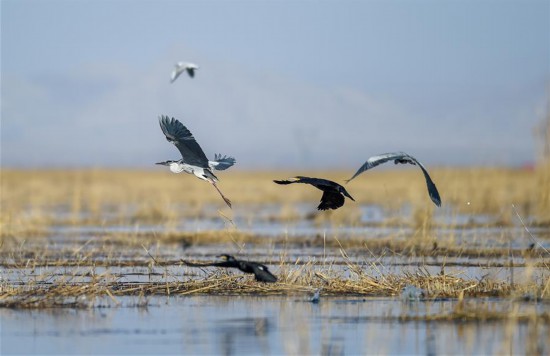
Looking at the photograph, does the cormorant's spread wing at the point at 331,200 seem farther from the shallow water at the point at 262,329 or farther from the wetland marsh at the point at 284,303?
the shallow water at the point at 262,329

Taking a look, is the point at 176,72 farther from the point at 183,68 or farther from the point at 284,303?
the point at 284,303

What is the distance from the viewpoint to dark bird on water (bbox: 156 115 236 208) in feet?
41.0

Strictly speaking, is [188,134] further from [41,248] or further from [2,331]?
[41,248]

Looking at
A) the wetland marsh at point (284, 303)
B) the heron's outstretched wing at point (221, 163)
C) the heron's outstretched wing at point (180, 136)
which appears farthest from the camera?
the heron's outstretched wing at point (221, 163)

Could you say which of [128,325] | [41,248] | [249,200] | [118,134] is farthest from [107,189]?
[118,134]

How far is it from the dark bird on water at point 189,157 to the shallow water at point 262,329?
2.47m

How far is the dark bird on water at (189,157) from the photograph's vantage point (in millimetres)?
12484

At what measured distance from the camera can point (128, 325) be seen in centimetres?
931

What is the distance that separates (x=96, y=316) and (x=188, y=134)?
10.8ft

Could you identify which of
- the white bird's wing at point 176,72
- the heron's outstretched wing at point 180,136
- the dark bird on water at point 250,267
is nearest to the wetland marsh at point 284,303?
the dark bird on water at point 250,267

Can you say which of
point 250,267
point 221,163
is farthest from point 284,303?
point 221,163

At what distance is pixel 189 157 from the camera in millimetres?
13117

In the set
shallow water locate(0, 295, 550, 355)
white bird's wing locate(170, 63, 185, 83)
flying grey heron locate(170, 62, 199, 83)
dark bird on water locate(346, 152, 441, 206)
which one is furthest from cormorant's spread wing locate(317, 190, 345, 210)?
white bird's wing locate(170, 63, 185, 83)

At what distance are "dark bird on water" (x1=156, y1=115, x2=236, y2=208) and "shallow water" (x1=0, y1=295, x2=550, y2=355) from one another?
2.47 meters
